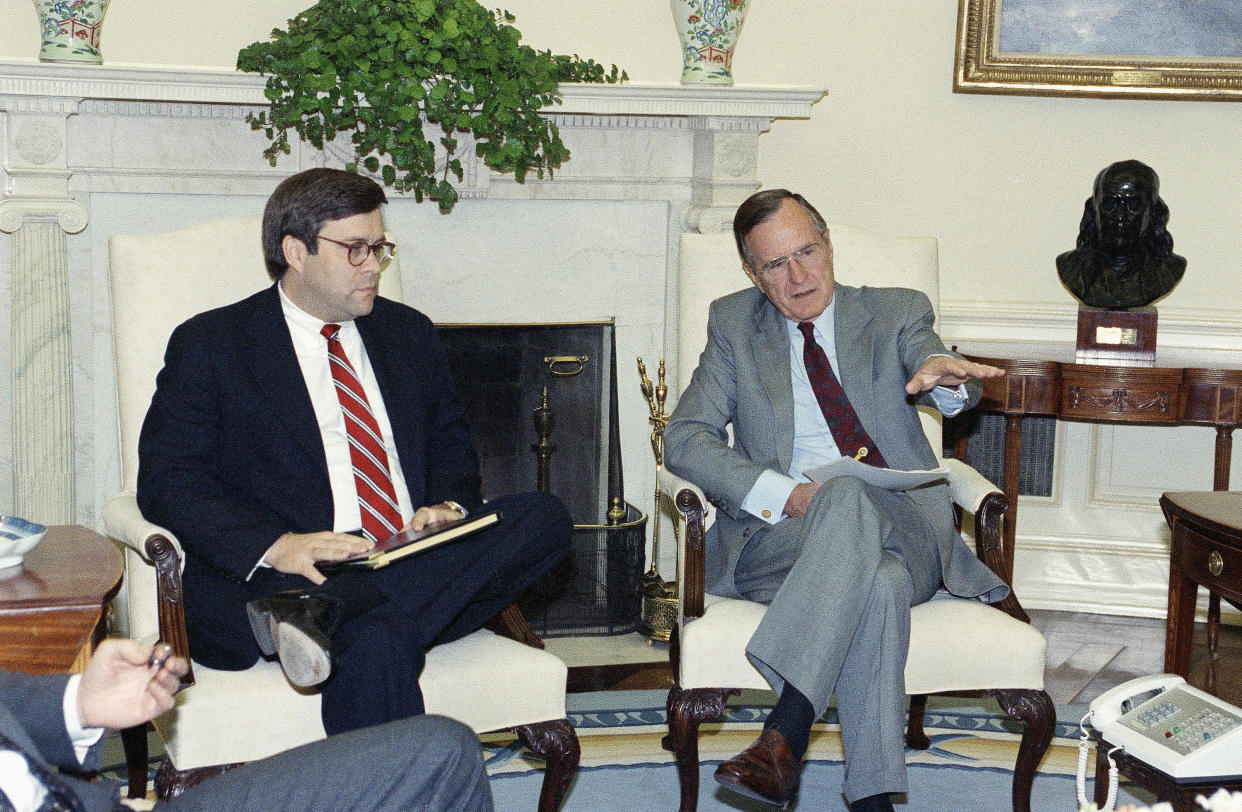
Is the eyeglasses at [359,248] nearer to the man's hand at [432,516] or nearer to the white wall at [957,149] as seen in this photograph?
the man's hand at [432,516]

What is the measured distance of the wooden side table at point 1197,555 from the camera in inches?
92.8

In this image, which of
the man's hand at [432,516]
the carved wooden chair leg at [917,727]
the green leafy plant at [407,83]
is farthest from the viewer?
the green leafy plant at [407,83]

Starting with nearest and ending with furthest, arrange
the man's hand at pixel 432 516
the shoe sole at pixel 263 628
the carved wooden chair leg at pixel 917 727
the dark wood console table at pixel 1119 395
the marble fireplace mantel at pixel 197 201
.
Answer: the shoe sole at pixel 263 628, the man's hand at pixel 432 516, the carved wooden chair leg at pixel 917 727, the marble fireplace mantel at pixel 197 201, the dark wood console table at pixel 1119 395

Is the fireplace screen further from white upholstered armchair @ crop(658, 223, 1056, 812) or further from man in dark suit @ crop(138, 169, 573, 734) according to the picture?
man in dark suit @ crop(138, 169, 573, 734)

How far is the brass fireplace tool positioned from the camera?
3.59 metres

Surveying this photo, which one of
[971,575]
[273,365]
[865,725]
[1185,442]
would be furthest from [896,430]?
[1185,442]

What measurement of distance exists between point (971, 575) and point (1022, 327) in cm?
176

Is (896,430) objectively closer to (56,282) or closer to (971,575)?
(971,575)

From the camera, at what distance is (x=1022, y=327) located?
4.07 meters

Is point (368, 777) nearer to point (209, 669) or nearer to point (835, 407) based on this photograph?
point (209, 669)

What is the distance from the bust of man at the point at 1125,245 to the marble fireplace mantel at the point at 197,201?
0.86 metres

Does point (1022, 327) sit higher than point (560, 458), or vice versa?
point (1022, 327)

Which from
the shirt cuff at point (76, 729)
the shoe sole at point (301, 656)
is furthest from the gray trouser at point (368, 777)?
the shoe sole at point (301, 656)

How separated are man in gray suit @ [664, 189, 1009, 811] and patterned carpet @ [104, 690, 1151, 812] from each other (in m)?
0.47
